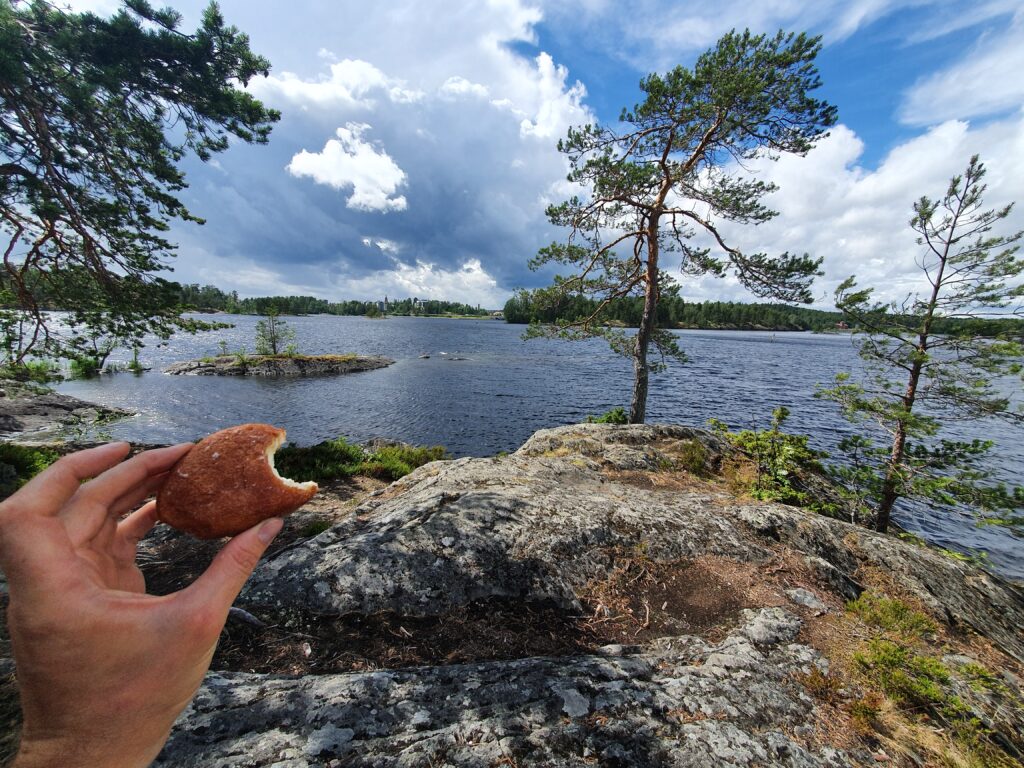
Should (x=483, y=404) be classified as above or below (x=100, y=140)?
below

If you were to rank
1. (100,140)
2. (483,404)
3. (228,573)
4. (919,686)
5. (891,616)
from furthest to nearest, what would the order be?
1. (483,404)
2. (100,140)
3. (891,616)
4. (919,686)
5. (228,573)

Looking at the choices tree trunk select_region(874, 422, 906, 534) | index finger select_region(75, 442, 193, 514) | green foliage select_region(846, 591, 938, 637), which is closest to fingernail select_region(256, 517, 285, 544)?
index finger select_region(75, 442, 193, 514)

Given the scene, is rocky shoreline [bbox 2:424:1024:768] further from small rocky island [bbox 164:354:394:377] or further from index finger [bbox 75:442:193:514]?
small rocky island [bbox 164:354:394:377]

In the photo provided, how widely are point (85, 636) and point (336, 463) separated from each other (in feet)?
34.9

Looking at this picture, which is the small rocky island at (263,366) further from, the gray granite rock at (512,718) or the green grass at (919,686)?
the green grass at (919,686)

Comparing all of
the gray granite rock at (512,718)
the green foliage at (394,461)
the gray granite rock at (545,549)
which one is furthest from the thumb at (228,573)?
the green foliage at (394,461)

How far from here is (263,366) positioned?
37344 mm

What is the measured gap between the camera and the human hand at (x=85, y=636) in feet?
4.06

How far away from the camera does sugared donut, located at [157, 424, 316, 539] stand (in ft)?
6.63

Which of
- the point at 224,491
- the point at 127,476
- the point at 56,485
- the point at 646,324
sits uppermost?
the point at 646,324

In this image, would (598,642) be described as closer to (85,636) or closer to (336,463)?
(85,636)

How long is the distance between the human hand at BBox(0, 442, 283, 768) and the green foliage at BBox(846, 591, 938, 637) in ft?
17.3

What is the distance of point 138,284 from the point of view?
28.3 feet

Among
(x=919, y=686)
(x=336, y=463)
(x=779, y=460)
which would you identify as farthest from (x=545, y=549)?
(x=336, y=463)
